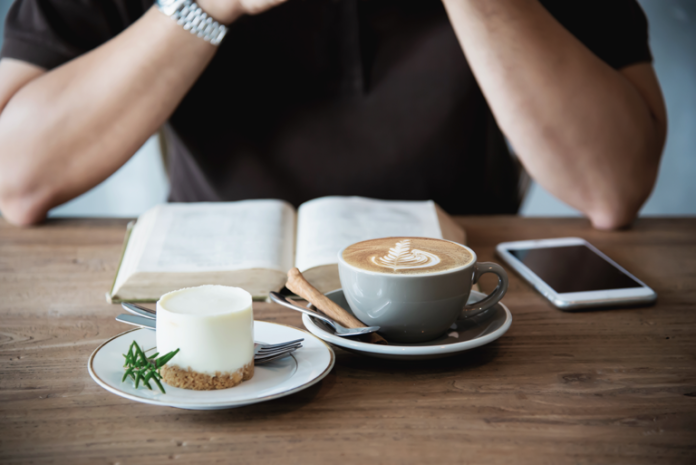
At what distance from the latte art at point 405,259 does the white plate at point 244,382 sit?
3.5 inches

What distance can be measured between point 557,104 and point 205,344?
0.76 meters

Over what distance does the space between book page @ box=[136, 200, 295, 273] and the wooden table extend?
76 millimetres

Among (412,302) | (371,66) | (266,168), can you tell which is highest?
(371,66)

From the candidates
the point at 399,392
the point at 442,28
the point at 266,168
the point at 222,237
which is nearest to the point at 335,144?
the point at 266,168

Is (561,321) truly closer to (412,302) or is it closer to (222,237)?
(412,302)

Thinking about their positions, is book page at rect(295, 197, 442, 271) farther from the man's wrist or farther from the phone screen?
the man's wrist

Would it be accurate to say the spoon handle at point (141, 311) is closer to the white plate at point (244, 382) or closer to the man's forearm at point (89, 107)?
the white plate at point (244, 382)

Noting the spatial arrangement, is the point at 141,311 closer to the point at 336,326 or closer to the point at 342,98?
the point at 336,326

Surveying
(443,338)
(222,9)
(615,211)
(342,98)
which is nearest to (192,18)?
(222,9)

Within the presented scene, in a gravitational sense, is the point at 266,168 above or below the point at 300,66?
below

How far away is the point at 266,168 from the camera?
1133mm

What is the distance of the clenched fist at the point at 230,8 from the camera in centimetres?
83

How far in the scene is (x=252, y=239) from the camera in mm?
706

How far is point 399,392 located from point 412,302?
0.07 meters
